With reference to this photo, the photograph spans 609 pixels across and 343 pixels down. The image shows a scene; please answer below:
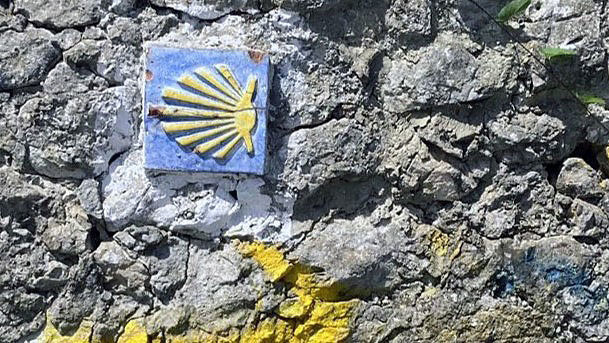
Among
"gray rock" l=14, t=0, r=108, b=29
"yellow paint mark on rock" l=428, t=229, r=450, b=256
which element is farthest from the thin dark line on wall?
"gray rock" l=14, t=0, r=108, b=29

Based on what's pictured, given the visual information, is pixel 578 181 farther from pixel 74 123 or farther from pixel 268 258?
pixel 74 123

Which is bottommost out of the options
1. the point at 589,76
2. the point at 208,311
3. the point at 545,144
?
the point at 208,311

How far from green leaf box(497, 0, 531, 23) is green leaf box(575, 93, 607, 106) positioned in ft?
0.61

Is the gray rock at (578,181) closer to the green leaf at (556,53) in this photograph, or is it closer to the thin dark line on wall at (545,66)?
the thin dark line on wall at (545,66)

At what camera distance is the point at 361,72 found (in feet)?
5.79

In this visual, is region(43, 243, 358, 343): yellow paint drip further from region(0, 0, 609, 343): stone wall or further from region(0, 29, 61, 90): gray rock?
region(0, 29, 61, 90): gray rock

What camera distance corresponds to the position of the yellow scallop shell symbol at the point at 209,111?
1704mm

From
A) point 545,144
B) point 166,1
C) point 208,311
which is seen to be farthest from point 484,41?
point 208,311

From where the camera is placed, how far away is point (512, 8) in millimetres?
1740

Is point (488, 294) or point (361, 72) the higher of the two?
point (361, 72)

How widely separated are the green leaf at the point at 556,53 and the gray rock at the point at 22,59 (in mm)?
853

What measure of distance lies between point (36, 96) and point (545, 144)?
2.90ft

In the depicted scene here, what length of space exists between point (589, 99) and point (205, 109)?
67cm

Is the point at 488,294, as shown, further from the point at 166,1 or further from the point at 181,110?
the point at 166,1
